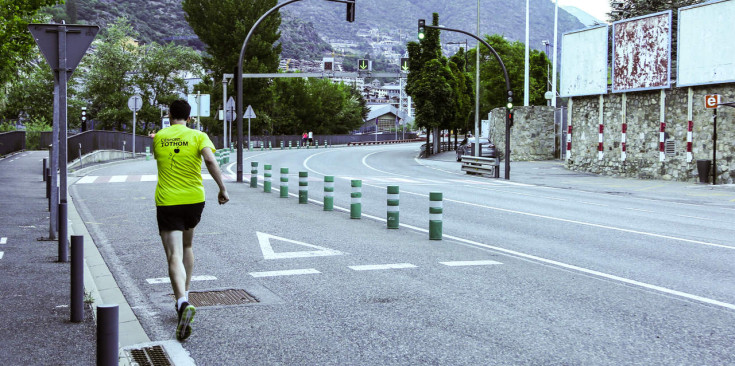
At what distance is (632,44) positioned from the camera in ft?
109

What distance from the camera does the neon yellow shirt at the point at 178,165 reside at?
653cm

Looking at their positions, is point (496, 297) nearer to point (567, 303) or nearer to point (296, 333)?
point (567, 303)

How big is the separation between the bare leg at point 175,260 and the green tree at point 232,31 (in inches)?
2571

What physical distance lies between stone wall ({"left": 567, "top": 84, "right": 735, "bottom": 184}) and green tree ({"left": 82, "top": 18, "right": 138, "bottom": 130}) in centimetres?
5111

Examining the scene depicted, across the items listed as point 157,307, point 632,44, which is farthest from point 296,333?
point 632,44

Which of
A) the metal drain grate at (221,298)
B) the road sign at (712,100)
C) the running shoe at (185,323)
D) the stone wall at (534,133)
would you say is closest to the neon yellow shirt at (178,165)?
the running shoe at (185,323)

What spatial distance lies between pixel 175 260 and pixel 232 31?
68.4 metres

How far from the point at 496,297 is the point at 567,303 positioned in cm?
66

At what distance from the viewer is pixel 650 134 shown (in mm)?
32250

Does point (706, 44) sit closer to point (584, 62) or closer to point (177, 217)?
point (584, 62)

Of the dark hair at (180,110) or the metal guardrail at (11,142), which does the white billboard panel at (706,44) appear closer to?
the dark hair at (180,110)

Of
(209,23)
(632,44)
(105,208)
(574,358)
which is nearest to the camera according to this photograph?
(574,358)

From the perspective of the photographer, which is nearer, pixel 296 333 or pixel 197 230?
pixel 296 333

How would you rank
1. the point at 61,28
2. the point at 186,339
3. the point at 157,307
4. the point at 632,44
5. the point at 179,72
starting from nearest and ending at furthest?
the point at 186,339 → the point at 157,307 → the point at 61,28 → the point at 632,44 → the point at 179,72
